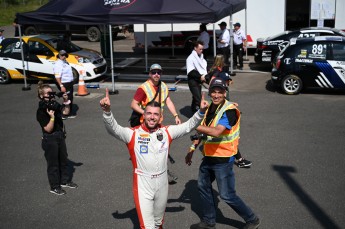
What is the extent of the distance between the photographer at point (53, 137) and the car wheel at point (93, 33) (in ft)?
68.3

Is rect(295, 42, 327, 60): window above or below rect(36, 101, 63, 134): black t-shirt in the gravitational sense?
above

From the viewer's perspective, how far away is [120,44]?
2669 cm

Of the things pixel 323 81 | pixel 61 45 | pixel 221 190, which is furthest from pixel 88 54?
pixel 221 190

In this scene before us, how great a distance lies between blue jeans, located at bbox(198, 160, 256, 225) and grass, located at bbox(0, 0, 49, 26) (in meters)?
37.3

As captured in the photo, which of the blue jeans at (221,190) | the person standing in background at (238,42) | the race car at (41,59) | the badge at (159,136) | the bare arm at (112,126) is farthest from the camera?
the person standing in background at (238,42)

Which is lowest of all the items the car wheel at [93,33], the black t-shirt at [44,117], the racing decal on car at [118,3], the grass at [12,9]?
the black t-shirt at [44,117]

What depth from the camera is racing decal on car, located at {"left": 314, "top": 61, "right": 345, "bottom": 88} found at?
12.4 m

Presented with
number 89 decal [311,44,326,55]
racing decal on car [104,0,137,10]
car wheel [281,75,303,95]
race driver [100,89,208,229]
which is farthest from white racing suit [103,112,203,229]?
racing decal on car [104,0,137,10]

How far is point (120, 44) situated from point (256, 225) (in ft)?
73.1

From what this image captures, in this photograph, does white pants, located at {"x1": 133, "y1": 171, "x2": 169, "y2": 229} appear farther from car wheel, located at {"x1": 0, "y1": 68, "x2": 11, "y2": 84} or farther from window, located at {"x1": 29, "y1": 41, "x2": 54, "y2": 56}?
car wheel, located at {"x1": 0, "y1": 68, "x2": 11, "y2": 84}

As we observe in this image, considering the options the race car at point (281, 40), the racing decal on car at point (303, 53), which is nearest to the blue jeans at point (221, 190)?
the racing decal on car at point (303, 53)

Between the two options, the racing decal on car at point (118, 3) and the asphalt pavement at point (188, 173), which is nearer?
the asphalt pavement at point (188, 173)

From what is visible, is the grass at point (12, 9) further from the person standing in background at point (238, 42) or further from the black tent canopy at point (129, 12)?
the person standing in background at point (238, 42)

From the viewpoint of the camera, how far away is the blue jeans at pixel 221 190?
5.23 metres
